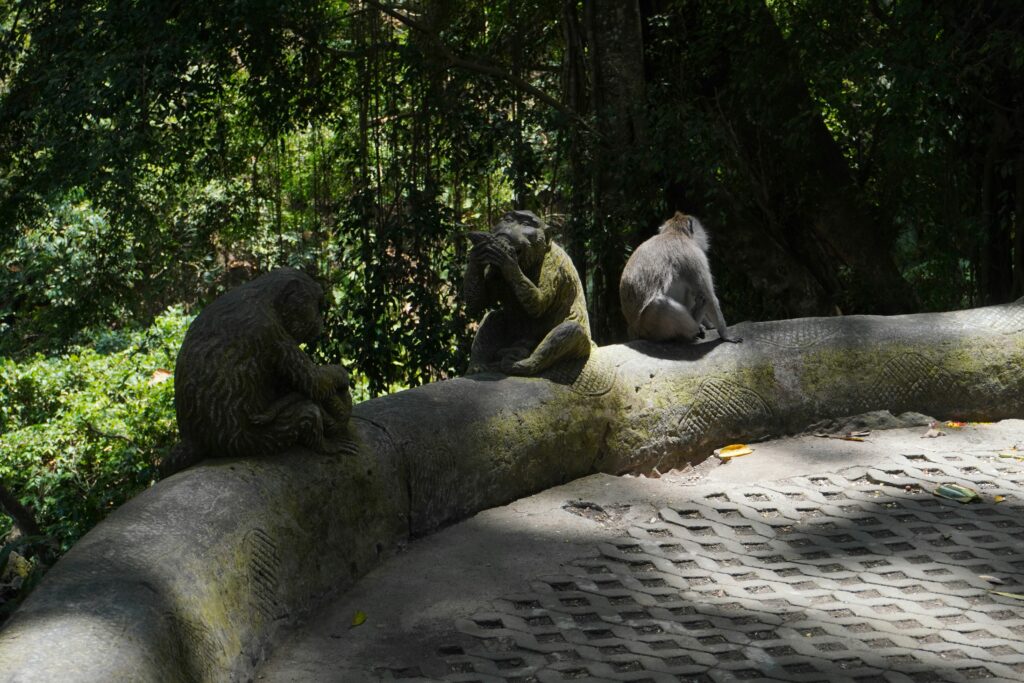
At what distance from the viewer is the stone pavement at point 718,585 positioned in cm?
360

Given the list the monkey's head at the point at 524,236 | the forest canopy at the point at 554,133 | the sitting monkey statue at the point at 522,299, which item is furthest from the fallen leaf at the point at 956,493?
the forest canopy at the point at 554,133

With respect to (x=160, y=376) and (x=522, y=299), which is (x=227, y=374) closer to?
(x=522, y=299)

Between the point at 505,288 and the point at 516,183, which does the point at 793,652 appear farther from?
the point at 516,183

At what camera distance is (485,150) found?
329 inches

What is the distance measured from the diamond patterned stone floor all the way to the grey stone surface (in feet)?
1.89

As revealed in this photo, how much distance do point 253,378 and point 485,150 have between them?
15.8 feet

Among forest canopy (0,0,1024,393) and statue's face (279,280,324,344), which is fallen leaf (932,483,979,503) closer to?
forest canopy (0,0,1024,393)

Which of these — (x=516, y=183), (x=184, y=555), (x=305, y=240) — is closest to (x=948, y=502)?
(x=184, y=555)

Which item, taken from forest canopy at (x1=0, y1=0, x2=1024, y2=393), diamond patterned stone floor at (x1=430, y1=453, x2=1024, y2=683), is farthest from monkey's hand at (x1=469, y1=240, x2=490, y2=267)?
forest canopy at (x1=0, y1=0, x2=1024, y2=393)

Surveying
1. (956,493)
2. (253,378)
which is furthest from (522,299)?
(956,493)

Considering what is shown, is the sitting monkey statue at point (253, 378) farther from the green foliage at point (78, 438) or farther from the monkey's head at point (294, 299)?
the green foliage at point (78, 438)

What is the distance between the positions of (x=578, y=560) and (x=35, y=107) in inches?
204

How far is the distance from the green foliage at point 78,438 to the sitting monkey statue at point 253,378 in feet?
11.5

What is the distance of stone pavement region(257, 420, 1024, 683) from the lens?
360 centimetres
